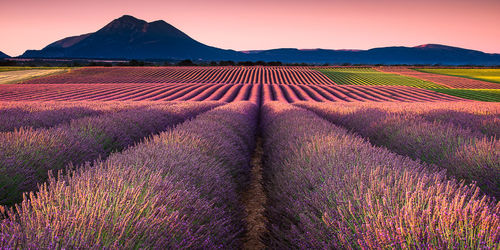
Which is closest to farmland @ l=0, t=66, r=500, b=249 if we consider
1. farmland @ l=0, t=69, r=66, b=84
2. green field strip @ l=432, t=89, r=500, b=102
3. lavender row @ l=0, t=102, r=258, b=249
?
lavender row @ l=0, t=102, r=258, b=249

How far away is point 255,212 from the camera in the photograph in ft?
13.3

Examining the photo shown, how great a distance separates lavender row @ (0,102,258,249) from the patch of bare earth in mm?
579

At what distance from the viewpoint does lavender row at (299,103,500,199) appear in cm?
327

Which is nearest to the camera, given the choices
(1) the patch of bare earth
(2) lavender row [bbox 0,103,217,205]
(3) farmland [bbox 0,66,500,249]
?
(3) farmland [bbox 0,66,500,249]

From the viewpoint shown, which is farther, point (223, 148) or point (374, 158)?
point (223, 148)

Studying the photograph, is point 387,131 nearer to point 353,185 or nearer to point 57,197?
point 353,185

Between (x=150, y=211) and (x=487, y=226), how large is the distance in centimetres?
187

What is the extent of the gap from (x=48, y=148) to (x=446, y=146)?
6.07m

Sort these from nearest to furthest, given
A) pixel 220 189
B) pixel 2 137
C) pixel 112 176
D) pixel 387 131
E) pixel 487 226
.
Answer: pixel 487 226 < pixel 112 176 < pixel 220 189 < pixel 2 137 < pixel 387 131

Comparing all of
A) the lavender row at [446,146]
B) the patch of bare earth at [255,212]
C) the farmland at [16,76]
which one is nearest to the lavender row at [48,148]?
the patch of bare earth at [255,212]

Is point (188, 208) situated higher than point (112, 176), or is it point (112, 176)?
point (112, 176)

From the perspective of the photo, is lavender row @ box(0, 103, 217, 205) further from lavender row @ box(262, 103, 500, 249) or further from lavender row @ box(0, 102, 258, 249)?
lavender row @ box(262, 103, 500, 249)

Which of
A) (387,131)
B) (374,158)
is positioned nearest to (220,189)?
(374,158)

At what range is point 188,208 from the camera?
1.91 meters
